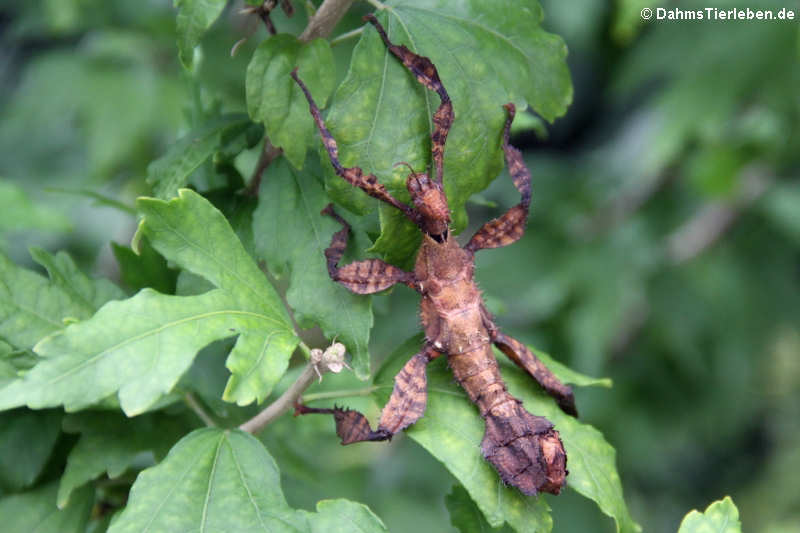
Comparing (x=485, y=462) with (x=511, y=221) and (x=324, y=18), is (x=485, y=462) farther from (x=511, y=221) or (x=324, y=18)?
(x=324, y=18)

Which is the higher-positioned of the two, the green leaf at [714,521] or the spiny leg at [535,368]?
the spiny leg at [535,368]

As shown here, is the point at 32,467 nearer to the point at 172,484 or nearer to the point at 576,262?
the point at 172,484

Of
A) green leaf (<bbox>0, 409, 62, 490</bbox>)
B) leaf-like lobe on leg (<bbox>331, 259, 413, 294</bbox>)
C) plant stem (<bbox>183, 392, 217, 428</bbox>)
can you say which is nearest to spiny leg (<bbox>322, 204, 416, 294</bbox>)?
leaf-like lobe on leg (<bbox>331, 259, 413, 294</bbox>)

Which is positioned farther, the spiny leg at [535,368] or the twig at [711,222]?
the twig at [711,222]

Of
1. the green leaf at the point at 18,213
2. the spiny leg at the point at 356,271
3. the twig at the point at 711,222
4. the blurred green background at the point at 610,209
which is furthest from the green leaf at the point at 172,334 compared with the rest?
the twig at the point at 711,222

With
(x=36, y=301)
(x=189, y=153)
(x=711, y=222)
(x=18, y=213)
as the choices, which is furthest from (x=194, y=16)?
(x=711, y=222)

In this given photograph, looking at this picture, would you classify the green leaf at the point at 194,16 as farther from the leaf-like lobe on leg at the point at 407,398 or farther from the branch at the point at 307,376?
the leaf-like lobe on leg at the point at 407,398

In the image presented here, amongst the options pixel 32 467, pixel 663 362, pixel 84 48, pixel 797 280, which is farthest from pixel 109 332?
pixel 797 280

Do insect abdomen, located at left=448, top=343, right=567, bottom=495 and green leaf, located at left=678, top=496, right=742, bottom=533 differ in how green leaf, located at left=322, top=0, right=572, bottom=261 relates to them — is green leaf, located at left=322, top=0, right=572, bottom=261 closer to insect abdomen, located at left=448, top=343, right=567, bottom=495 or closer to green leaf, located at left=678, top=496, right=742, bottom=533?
insect abdomen, located at left=448, top=343, right=567, bottom=495
